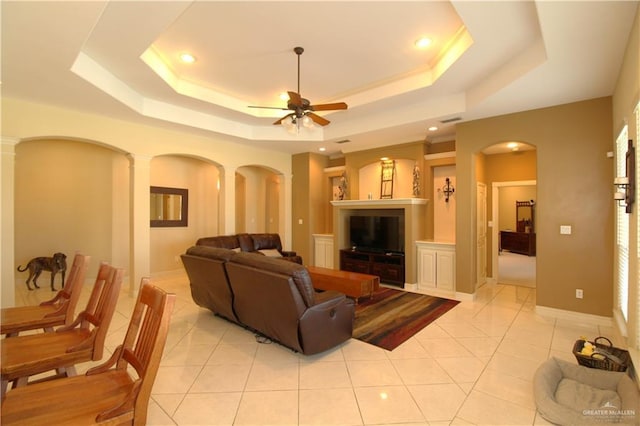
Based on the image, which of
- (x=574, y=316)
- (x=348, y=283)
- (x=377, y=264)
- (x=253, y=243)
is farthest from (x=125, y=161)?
(x=574, y=316)

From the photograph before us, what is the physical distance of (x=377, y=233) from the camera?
20.7 feet

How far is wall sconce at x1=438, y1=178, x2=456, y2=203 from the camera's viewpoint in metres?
5.94

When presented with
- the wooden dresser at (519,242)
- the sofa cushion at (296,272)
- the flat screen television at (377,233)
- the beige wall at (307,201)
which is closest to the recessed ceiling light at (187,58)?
the sofa cushion at (296,272)

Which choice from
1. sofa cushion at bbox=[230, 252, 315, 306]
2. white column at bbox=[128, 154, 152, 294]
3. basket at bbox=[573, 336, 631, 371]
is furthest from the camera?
white column at bbox=[128, 154, 152, 294]

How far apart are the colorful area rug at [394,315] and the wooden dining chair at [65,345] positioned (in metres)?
2.51

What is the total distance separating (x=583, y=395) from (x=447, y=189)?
416cm

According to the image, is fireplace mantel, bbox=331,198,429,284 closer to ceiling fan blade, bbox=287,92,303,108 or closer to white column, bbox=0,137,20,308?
ceiling fan blade, bbox=287,92,303,108

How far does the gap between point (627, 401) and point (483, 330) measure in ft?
5.29

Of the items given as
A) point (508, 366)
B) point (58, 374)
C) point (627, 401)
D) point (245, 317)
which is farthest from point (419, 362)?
point (58, 374)

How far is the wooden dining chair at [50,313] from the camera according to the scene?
2.04 m

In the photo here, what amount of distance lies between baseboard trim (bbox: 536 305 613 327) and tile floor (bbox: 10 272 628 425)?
11cm

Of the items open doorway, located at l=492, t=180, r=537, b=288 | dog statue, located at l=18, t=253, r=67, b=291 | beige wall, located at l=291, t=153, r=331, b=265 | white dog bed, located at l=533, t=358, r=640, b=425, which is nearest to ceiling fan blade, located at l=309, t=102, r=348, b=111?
white dog bed, located at l=533, t=358, r=640, b=425

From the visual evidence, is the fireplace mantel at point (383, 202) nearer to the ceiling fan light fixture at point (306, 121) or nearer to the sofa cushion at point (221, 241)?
the sofa cushion at point (221, 241)

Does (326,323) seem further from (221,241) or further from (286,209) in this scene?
(286,209)
